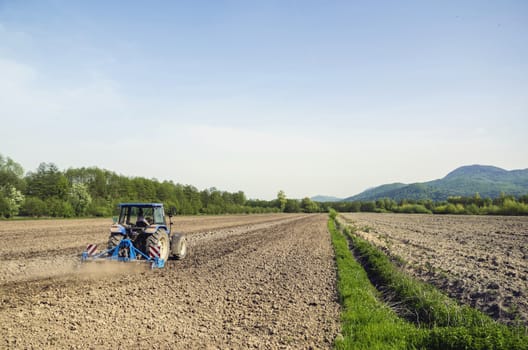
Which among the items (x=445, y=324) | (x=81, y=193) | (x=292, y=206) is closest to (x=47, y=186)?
(x=81, y=193)

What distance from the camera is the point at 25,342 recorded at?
206 inches

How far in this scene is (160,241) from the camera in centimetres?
1157

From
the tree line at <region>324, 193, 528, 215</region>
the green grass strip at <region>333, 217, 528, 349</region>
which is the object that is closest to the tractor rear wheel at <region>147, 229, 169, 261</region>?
the green grass strip at <region>333, 217, 528, 349</region>

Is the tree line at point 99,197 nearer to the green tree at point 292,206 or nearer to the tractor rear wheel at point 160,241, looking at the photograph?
the tractor rear wheel at point 160,241

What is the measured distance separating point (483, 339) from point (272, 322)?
362 cm

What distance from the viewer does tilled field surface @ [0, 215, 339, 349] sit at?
554cm

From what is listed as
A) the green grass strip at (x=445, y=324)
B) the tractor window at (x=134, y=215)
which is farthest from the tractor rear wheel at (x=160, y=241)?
the green grass strip at (x=445, y=324)

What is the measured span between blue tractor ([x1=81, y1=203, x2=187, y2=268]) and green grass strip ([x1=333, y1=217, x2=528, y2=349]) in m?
7.72

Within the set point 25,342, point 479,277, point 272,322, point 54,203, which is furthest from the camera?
point 54,203

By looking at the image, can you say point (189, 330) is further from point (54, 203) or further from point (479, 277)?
point (54, 203)

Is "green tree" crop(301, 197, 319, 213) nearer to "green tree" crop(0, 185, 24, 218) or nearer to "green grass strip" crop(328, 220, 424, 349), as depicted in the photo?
→ "green tree" crop(0, 185, 24, 218)

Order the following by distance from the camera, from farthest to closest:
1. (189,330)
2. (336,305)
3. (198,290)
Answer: (198,290) → (336,305) → (189,330)

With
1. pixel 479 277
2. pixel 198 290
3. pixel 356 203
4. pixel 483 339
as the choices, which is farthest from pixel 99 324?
pixel 356 203

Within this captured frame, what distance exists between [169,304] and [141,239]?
501 centimetres
